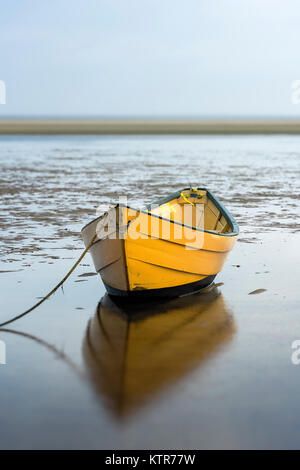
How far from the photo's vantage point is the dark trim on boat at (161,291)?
711cm

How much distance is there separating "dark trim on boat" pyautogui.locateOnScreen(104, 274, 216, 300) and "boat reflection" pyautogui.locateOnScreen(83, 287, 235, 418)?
10cm

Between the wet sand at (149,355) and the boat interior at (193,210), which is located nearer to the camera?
the wet sand at (149,355)

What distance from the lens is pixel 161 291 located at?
7234 mm

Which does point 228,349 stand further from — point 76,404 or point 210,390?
point 76,404

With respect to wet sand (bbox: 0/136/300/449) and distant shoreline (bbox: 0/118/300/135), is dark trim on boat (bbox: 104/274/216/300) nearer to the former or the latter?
wet sand (bbox: 0/136/300/449)

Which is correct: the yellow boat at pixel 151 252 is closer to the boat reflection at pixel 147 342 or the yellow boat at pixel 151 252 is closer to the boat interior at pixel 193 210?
the boat reflection at pixel 147 342

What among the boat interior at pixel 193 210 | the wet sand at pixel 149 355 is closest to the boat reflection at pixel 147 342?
the wet sand at pixel 149 355

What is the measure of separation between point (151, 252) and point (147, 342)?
4.22 ft

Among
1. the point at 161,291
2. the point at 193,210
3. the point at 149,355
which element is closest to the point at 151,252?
the point at 161,291

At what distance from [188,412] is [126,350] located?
1389 millimetres

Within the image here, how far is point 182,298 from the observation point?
750 centimetres

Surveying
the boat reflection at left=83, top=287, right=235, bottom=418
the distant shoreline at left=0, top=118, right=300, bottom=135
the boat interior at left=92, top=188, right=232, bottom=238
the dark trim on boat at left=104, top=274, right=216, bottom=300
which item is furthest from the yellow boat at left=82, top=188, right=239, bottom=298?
the distant shoreline at left=0, top=118, right=300, bottom=135

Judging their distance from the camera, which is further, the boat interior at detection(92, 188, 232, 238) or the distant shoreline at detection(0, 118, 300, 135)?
the distant shoreline at detection(0, 118, 300, 135)

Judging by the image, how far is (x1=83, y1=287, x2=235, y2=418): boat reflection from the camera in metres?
4.96
